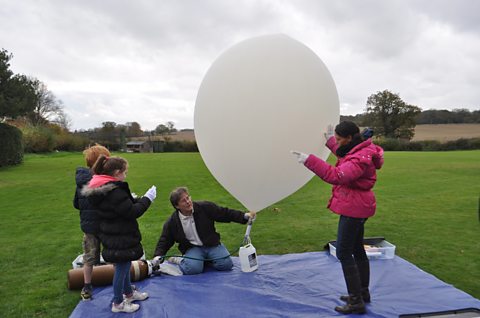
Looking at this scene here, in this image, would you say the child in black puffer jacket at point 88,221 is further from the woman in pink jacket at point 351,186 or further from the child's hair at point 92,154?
the woman in pink jacket at point 351,186

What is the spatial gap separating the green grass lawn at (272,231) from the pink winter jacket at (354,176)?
5.19 feet

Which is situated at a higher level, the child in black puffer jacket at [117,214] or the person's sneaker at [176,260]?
the child in black puffer jacket at [117,214]

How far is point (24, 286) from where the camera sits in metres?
3.32

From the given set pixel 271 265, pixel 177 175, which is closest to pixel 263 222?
pixel 271 265

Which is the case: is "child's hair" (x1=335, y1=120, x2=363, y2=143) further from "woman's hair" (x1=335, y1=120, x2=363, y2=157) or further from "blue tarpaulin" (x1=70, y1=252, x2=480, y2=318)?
"blue tarpaulin" (x1=70, y1=252, x2=480, y2=318)

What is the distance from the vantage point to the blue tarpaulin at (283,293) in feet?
8.55

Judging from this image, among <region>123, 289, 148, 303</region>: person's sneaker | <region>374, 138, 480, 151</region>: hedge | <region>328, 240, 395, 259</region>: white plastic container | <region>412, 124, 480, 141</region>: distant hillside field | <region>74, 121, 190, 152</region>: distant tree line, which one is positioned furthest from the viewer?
<region>74, 121, 190, 152</region>: distant tree line

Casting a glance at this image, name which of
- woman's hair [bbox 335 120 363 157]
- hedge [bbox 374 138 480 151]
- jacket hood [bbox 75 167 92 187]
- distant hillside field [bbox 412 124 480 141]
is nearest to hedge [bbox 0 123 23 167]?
jacket hood [bbox 75 167 92 187]

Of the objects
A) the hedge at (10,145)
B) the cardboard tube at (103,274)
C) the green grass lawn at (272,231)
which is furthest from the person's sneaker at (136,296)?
the hedge at (10,145)

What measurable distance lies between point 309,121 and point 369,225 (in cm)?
361

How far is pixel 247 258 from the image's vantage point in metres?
3.32

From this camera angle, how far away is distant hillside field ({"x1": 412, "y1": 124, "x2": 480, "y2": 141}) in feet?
106

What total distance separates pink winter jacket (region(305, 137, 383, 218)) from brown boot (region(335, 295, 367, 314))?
0.62 metres

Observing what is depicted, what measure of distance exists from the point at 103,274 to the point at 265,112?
6.58 feet
